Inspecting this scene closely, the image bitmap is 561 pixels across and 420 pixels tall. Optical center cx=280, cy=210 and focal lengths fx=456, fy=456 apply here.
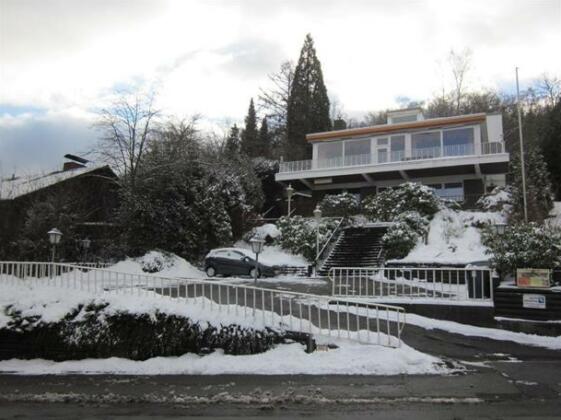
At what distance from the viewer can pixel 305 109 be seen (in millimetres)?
43531

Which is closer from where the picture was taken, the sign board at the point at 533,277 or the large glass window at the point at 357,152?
the sign board at the point at 533,277

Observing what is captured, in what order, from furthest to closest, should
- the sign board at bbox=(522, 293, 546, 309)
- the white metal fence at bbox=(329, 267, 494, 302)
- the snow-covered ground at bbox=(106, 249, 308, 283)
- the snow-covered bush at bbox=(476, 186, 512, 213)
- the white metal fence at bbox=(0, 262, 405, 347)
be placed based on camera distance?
the snow-covered bush at bbox=(476, 186, 512, 213), the snow-covered ground at bbox=(106, 249, 308, 283), the white metal fence at bbox=(329, 267, 494, 302), the sign board at bbox=(522, 293, 546, 309), the white metal fence at bbox=(0, 262, 405, 347)

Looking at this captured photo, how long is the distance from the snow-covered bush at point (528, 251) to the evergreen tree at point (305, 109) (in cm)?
3064

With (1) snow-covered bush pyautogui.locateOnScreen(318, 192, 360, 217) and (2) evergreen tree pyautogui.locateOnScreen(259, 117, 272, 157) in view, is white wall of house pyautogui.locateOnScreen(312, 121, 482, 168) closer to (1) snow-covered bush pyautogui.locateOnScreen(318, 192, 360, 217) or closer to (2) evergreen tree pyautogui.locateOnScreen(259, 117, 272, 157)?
(1) snow-covered bush pyautogui.locateOnScreen(318, 192, 360, 217)

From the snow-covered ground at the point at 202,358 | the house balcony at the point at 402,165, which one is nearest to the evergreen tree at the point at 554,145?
the house balcony at the point at 402,165

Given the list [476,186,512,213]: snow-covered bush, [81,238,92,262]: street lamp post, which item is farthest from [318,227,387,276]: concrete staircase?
[81,238,92,262]: street lamp post

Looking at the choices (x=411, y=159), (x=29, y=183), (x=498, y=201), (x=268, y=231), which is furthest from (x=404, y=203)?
(x=29, y=183)

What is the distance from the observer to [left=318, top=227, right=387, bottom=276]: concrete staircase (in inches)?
824

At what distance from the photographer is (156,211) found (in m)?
23.6

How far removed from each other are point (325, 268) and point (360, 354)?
1359cm

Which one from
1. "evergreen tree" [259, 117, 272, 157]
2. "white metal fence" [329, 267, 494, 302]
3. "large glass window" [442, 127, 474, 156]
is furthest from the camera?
"evergreen tree" [259, 117, 272, 157]

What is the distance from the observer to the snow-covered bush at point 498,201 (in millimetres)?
23494

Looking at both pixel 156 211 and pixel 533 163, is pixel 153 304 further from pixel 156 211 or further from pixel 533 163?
pixel 533 163

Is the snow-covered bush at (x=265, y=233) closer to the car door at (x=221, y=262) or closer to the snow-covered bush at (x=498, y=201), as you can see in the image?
the car door at (x=221, y=262)
